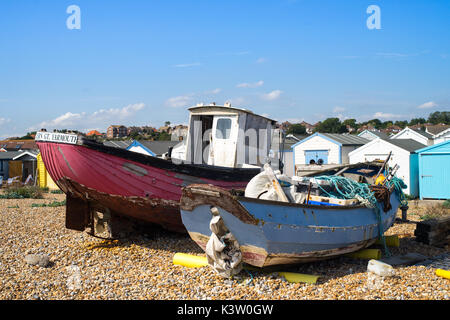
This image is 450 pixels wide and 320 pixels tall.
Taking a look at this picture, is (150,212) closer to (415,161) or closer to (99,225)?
(99,225)

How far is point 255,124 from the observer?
9.46m

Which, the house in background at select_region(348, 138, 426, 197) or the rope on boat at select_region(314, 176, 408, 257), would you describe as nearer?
the rope on boat at select_region(314, 176, 408, 257)

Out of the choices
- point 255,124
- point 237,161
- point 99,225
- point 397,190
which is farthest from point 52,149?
point 397,190

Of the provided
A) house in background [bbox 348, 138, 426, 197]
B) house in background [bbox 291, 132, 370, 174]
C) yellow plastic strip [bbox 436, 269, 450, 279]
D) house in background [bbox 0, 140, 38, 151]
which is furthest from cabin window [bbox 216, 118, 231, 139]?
house in background [bbox 0, 140, 38, 151]

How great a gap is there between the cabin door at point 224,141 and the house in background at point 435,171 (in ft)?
36.7

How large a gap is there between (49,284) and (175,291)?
208 cm

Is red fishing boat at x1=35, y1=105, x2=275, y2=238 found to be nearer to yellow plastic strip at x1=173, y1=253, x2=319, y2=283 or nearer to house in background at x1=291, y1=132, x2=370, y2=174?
yellow plastic strip at x1=173, y1=253, x2=319, y2=283

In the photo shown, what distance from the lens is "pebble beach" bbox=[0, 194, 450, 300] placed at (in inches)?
206

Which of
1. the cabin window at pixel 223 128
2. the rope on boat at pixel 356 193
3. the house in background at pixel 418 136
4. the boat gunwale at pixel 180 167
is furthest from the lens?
the house in background at pixel 418 136

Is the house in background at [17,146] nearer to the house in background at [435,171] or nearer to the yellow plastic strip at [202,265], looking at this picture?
the house in background at [435,171]

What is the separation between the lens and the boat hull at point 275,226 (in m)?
5.38

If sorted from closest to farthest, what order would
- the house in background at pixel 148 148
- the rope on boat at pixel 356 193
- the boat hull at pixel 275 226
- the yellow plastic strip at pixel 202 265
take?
the boat hull at pixel 275 226, the yellow plastic strip at pixel 202 265, the rope on boat at pixel 356 193, the house in background at pixel 148 148

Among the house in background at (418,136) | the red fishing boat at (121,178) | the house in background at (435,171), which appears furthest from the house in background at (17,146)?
the house in background at (435,171)
